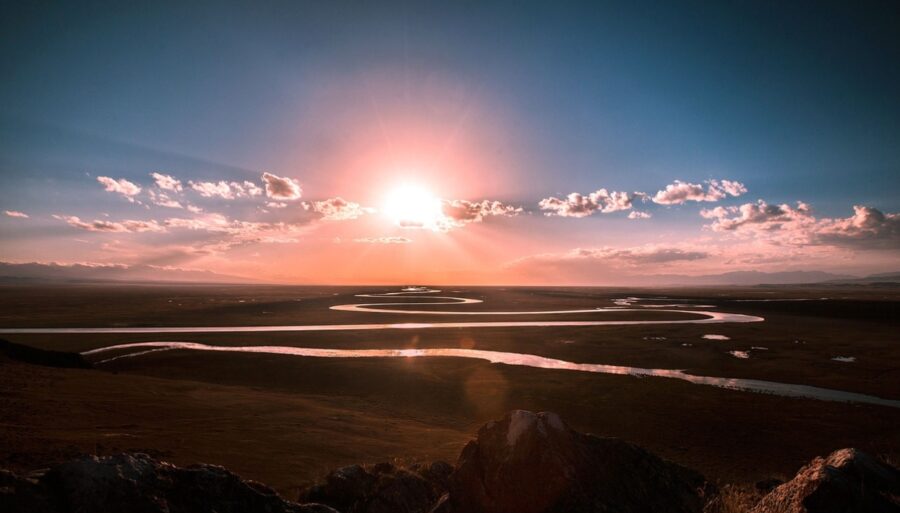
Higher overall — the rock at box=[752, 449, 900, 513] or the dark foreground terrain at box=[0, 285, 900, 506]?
the rock at box=[752, 449, 900, 513]

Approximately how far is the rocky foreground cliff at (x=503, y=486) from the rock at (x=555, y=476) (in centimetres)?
2

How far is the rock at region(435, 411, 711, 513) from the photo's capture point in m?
7.51

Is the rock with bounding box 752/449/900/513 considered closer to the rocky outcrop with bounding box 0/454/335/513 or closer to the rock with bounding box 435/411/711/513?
the rock with bounding box 435/411/711/513

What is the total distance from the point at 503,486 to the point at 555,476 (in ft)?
3.09

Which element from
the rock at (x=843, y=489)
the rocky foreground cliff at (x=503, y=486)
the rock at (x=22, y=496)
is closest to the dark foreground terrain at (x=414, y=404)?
the rocky foreground cliff at (x=503, y=486)

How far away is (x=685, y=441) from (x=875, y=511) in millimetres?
19782

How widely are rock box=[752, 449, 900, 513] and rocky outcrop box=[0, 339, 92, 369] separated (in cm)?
4571

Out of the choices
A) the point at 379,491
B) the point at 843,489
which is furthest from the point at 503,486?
the point at 843,489

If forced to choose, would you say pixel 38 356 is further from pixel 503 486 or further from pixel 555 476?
pixel 555 476

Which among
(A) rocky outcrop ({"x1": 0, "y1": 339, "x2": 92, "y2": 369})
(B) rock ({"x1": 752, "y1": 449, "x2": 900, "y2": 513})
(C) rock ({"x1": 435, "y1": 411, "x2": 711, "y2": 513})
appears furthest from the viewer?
(A) rocky outcrop ({"x1": 0, "y1": 339, "x2": 92, "y2": 369})

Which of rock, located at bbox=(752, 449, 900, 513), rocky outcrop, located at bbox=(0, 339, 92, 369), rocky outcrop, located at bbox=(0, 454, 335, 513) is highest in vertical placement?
rocky outcrop, located at bbox=(0, 454, 335, 513)

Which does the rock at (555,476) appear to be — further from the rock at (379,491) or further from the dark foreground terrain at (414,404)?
the dark foreground terrain at (414,404)

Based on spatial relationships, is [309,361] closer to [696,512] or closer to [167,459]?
[167,459]

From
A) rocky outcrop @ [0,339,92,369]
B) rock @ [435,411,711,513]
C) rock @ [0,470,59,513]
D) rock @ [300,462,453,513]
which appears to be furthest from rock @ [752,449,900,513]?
rocky outcrop @ [0,339,92,369]
